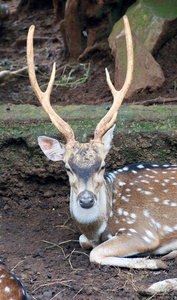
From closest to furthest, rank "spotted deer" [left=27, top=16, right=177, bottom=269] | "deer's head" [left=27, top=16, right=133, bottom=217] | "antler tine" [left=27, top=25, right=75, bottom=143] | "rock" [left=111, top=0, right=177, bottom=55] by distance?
"deer's head" [left=27, top=16, right=133, bottom=217] → "spotted deer" [left=27, top=16, right=177, bottom=269] → "antler tine" [left=27, top=25, right=75, bottom=143] → "rock" [left=111, top=0, right=177, bottom=55]

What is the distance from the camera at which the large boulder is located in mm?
6125

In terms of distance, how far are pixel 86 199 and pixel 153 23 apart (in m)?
3.64

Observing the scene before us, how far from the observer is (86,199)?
3770 mm

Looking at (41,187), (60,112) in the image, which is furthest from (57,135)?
(41,187)

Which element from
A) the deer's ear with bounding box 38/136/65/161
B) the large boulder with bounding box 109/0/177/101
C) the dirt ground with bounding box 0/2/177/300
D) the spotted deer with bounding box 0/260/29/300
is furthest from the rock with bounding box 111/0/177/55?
the spotted deer with bounding box 0/260/29/300

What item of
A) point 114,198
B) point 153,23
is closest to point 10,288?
point 114,198

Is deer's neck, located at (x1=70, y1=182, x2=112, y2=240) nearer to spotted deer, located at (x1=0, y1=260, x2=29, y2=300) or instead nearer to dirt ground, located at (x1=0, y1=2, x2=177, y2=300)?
dirt ground, located at (x1=0, y1=2, x2=177, y2=300)

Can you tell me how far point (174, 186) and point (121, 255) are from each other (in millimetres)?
914

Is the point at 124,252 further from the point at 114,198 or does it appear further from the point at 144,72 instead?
the point at 144,72

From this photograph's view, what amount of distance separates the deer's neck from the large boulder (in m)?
2.15

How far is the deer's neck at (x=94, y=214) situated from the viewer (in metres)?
4.09

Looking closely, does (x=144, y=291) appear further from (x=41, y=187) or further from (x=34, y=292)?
(x=41, y=187)

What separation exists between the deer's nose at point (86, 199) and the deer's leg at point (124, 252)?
1.69 feet

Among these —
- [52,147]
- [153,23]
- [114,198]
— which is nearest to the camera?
[52,147]
